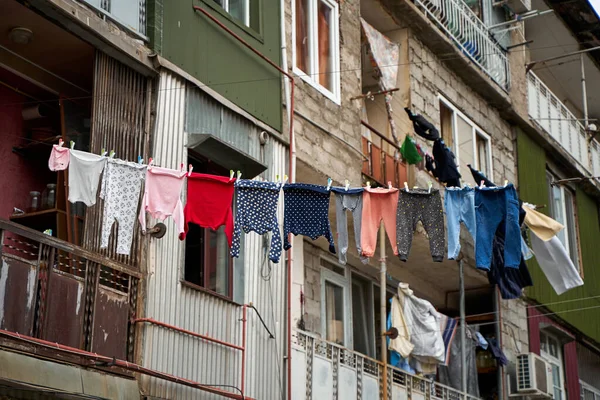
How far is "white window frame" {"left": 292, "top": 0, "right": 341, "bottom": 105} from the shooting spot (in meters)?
15.5

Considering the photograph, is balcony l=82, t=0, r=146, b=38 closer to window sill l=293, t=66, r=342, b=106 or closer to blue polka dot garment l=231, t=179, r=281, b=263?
blue polka dot garment l=231, t=179, r=281, b=263

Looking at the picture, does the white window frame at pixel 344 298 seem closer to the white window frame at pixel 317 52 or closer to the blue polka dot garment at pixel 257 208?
the white window frame at pixel 317 52

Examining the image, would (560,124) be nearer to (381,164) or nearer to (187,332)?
(381,164)

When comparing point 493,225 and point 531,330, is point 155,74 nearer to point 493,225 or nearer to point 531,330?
point 493,225

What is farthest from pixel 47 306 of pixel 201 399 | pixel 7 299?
pixel 201 399

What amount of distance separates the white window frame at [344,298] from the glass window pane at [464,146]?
3868 mm

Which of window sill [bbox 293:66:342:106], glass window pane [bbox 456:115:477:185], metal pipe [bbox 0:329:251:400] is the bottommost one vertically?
metal pipe [bbox 0:329:251:400]

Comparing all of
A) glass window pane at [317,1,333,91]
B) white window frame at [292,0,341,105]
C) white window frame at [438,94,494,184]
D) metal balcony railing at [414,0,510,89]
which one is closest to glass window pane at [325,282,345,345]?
white window frame at [292,0,341,105]

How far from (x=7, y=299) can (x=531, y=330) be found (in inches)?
524

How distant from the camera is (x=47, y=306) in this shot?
10.3 metres

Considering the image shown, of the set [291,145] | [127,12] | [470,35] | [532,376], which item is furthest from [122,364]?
[470,35]

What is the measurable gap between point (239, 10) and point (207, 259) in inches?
141

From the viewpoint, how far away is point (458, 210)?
12938 mm

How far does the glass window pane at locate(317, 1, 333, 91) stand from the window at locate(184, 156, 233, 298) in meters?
3.34
